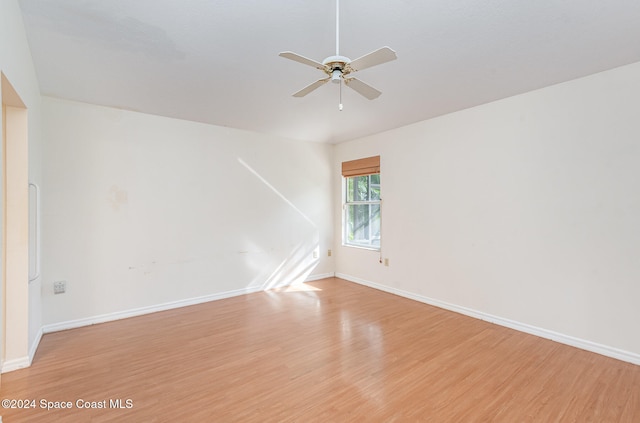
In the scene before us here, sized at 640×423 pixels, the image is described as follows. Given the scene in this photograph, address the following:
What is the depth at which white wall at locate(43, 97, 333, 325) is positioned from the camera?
3145 mm

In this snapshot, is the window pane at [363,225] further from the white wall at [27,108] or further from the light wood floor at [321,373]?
the white wall at [27,108]

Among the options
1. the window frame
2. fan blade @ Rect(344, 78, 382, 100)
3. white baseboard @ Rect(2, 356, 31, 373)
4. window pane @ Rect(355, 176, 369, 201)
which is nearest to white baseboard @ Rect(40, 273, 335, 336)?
white baseboard @ Rect(2, 356, 31, 373)

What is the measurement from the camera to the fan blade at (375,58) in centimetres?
162

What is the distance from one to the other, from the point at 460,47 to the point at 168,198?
3.47 metres

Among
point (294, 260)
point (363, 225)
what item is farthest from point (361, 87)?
point (294, 260)

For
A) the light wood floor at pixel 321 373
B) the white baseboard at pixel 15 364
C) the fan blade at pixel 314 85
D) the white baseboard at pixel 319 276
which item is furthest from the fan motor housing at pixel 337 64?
A: the white baseboard at pixel 319 276

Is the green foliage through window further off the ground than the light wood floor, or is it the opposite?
the green foliage through window

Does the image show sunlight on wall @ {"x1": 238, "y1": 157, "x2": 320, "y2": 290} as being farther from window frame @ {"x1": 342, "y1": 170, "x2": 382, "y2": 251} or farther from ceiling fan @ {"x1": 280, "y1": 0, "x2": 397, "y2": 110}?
ceiling fan @ {"x1": 280, "y1": 0, "x2": 397, "y2": 110}

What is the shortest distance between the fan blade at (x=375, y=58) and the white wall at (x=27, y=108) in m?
2.01

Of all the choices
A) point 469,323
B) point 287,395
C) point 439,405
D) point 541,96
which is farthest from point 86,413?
point 541,96

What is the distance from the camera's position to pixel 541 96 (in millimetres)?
2924

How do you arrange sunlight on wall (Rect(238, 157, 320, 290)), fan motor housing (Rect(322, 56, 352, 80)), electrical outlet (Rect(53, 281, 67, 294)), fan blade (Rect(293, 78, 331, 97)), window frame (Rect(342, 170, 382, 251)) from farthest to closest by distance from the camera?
window frame (Rect(342, 170, 382, 251)), sunlight on wall (Rect(238, 157, 320, 290)), electrical outlet (Rect(53, 281, 67, 294)), fan blade (Rect(293, 78, 331, 97)), fan motor housing (Rect(322, 56, 352, 80))

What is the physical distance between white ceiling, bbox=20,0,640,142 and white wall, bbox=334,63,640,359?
32 centimetres

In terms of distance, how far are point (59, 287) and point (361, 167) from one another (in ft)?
13.4
